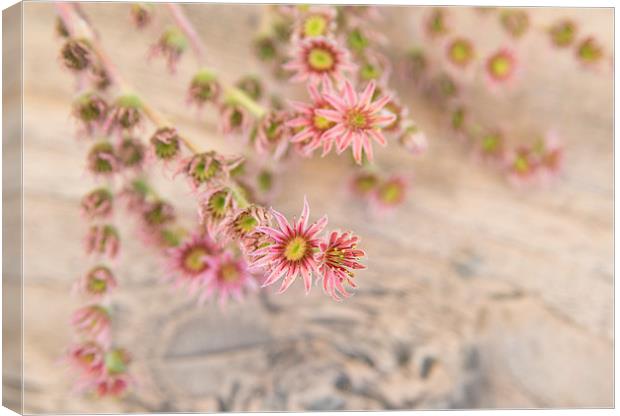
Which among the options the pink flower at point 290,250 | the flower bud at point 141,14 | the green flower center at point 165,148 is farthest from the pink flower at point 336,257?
the flower bud at point 141,14

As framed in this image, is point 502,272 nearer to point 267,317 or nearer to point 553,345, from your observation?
point 553,345

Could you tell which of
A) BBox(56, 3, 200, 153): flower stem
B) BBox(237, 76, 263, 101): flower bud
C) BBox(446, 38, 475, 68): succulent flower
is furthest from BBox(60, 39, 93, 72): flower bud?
BBox(446, 38, 475, 68): succulent flower

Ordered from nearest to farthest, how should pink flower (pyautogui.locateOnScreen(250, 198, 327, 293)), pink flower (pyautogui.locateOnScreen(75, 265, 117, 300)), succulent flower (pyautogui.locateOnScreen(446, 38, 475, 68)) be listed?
pink flower (pyautogui.locateOnScreen(250, 198, 327, 293)) < pink flower (pyautogui.locateOnScreen(75, 265, 117, 300)) < succulent flower (pyautogui.locateOnScreen(446, 38, 475, 68))

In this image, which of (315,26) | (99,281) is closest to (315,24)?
(315,26)

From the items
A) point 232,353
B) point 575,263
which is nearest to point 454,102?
point 575,263

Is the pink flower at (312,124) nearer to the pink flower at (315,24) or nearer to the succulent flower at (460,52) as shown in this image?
the pink flower at (315,24)

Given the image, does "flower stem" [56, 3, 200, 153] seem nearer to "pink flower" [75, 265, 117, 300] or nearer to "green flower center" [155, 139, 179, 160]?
"green flower center" [155, 139, 179, 160]

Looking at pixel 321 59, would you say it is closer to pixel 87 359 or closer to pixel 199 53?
pixel 199 53
